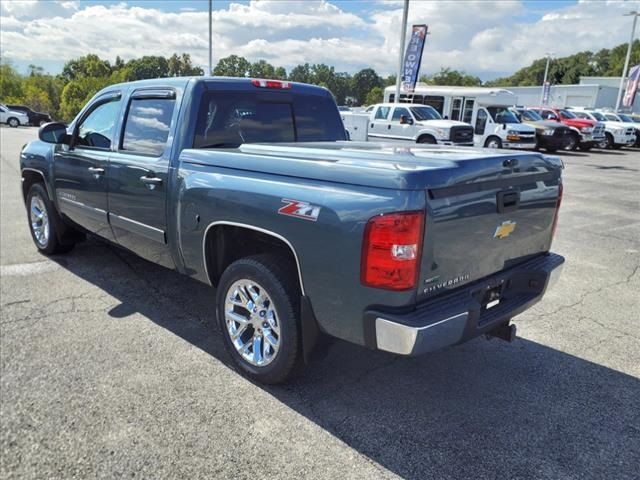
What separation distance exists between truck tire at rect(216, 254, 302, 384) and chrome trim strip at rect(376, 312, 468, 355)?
64 centimetres

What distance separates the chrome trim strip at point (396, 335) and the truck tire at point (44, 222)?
451 cm

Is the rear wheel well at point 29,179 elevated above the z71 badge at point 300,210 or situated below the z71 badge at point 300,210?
below

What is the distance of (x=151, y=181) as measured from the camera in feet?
12.2

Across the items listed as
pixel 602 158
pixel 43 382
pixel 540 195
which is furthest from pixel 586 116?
pixel 43 382

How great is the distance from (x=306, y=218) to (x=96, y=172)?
2665 millimetres

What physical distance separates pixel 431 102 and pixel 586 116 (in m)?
9.13

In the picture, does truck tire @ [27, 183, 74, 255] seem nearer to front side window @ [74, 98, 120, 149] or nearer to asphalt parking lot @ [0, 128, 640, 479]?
asphalt parking lot @ [0, 128, 640, 479]

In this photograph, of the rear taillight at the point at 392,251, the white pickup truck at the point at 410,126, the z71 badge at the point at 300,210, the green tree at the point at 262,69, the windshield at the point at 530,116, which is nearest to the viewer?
the rear taillight at the point at 392,251

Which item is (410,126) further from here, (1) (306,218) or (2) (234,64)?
(2) (234,64)

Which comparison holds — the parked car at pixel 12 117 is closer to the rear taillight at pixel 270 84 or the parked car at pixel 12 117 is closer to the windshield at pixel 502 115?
the windshield at pixel 502 115

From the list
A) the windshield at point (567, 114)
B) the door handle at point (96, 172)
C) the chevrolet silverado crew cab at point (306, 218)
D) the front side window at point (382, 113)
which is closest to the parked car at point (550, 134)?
the windshield at point (567, 114)

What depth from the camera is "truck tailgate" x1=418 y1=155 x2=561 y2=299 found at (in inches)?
98.7

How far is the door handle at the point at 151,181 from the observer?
12.1 ft

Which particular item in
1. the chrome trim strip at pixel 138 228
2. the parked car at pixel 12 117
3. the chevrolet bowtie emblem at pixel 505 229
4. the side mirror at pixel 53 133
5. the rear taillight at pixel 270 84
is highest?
the rear taillight at pixel 270 84
